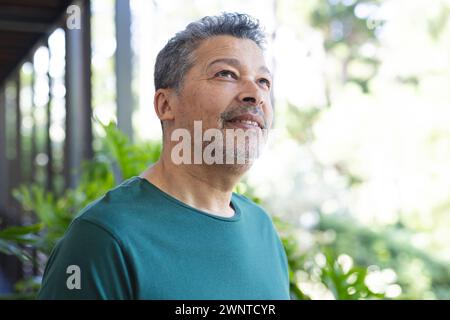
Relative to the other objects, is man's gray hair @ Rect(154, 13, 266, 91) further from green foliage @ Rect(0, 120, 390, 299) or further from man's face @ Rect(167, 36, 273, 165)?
green foliage @ Rect(0, 120, 390, 299)

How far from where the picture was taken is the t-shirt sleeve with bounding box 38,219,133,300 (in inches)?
35.0

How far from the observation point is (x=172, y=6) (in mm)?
9383

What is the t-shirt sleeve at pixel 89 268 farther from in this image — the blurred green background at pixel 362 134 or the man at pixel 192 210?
the blurred green background at pixel 362 134

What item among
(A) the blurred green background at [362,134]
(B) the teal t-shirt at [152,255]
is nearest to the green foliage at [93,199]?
(B) the teal t-shirt at [152,255]

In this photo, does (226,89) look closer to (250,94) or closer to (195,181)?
(250,94)

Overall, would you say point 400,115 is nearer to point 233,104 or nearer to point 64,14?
point 64,14

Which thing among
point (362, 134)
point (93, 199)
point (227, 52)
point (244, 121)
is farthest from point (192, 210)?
point (362, 134)

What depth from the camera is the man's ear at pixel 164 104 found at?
1154mm

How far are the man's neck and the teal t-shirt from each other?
0.11ft

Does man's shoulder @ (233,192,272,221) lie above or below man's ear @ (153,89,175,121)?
below

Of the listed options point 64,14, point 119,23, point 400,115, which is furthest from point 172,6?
point 119,23

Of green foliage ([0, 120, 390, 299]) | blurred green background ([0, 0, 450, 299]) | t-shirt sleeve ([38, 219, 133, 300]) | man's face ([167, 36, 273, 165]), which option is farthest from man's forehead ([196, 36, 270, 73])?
blurred green background ([0, 0, 450, 299])

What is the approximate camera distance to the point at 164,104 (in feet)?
3.84
